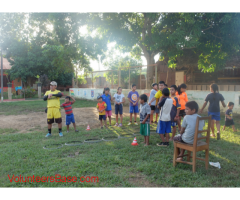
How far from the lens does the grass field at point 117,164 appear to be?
356 cm

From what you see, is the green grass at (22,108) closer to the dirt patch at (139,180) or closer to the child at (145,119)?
the child at (145,119)

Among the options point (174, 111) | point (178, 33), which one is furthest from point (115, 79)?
point (174, 111)

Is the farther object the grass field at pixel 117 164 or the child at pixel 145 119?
the child at pixel 145 119

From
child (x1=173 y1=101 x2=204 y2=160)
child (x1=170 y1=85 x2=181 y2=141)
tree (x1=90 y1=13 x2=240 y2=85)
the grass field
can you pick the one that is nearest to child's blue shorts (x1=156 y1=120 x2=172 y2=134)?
the grass field

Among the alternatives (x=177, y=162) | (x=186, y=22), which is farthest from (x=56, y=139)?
(x=186, y=22)

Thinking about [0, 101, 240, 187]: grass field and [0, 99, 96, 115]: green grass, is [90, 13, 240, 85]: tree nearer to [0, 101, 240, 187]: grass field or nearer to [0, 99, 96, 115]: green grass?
[0, 99, 96, 115]: green grass

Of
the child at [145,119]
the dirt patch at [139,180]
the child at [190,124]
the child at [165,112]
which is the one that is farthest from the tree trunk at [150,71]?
the dirt patch at [139,180]

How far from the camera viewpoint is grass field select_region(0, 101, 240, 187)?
11.7 ft

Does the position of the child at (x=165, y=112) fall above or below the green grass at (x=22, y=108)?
above

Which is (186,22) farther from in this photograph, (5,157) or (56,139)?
(5,157)

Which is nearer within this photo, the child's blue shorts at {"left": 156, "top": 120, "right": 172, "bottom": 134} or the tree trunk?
the child's blue shorts at {"left": 156, "top": 120, "right": 172, "bottom": 134}

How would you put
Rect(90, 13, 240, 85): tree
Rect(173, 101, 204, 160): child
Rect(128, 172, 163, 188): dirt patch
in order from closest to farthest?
Rect(128, 172, 163, 188): dirt patch
Rect(173, 101, 204, 160): child
Rect(90, 13, 240, 85): tree

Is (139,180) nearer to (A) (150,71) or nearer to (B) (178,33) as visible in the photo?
(B) (178,33)

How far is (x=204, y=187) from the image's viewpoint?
11.1 ft
